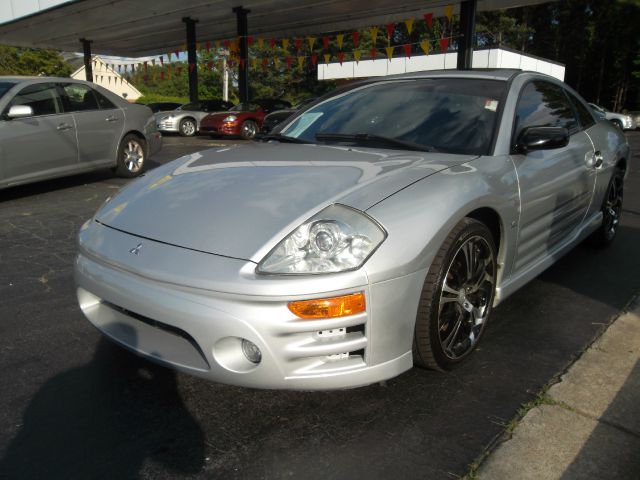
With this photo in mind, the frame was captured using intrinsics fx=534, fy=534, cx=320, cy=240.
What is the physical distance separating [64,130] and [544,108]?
545 cm

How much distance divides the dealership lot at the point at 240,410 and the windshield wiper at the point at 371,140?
1084mm

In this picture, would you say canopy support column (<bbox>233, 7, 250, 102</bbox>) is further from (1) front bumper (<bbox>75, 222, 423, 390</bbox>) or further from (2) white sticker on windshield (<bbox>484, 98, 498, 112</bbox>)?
(1) front bumper (<bbox>75, 222, 423, 390</bbox>)

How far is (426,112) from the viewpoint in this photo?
9.78 feet

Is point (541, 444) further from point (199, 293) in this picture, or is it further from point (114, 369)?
point (114, 369)

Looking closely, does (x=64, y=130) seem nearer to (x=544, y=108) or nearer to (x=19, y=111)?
(x=19, y=111)

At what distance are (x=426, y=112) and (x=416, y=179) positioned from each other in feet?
2.92

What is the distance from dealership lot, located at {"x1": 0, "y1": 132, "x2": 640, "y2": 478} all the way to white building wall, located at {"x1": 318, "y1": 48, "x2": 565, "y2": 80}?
607 inches

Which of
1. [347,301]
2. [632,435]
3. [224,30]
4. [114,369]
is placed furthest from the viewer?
[224,30]

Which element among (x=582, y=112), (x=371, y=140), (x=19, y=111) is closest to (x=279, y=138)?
(x=371, y=140)

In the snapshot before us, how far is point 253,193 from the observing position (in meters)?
2.24

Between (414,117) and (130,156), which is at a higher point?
(414,117)

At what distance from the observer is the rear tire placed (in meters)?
4.25

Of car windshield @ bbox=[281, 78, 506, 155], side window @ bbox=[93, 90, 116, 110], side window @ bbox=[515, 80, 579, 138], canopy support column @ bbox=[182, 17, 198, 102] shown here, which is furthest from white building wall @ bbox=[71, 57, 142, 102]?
side window @ bbox=[515, 80, 579, 138]

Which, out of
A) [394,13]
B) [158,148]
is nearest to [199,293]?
[158,148]
